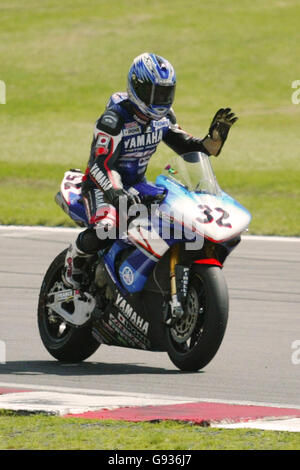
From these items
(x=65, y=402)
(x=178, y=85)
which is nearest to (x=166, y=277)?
(x=65, y=402)

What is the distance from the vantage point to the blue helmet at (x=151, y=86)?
885 cm

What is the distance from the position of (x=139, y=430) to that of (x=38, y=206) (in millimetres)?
16145

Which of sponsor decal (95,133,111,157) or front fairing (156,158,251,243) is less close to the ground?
sponsor decal (95,133,111,157)

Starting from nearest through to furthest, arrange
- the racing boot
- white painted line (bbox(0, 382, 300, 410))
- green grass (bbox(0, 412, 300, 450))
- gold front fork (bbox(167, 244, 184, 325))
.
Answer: green grass (bbox(0, 412, 300, 450)) → white painted line (bbox(0, 382, 300, 410)) → gold front fork (bbox(167, 244, 184, 325)) → the racing boot

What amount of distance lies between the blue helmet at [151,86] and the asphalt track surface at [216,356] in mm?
1800

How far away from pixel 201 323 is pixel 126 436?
6.91ft

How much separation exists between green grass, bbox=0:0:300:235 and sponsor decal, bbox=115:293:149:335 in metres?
12.2

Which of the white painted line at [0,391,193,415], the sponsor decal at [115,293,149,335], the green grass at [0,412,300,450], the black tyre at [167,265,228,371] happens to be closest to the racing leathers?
the sponsor decal at [115,293,149,335]

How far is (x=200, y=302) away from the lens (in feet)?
27.8

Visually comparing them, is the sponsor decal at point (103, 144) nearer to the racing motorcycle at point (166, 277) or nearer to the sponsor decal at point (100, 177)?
the sponsor decal at point (100, 177)

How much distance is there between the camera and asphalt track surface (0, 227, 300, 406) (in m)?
8.33

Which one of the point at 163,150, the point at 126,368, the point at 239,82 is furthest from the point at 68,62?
the point at 126,368

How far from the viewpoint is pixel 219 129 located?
30.2 feet

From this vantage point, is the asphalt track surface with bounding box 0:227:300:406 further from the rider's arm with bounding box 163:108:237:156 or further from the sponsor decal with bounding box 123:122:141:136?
the sponsor decal with bounding box 123:122:141:136
